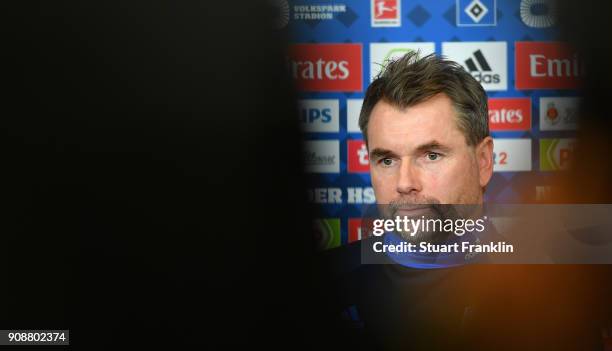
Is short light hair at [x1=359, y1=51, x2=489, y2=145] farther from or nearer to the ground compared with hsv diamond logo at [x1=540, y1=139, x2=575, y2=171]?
farther from the ground

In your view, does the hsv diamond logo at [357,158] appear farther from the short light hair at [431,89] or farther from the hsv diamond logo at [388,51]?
the hsv diamond logo at [388,51]

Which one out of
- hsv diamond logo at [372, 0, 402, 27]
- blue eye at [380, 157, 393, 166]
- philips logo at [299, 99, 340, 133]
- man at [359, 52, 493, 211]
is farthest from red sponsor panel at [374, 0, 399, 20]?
blue eye at [380, 157, 393, 166]

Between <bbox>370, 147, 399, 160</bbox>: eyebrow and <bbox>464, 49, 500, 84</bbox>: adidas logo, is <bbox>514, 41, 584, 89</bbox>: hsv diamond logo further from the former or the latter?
<bbox>370, 147, 399, 160</bbox>: eyebrow

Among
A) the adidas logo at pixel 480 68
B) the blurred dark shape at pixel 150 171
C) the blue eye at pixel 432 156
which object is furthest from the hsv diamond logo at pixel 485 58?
the blurred dark shape at pixel 150 171

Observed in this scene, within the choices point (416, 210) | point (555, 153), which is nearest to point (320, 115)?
point (416, 210)

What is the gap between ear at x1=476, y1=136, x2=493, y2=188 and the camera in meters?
1.09

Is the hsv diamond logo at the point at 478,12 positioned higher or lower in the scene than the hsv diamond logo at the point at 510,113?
higher

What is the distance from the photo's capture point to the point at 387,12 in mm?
1152

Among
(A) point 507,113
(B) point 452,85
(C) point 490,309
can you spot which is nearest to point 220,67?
(B) point 452,85

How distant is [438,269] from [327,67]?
48 centimetres

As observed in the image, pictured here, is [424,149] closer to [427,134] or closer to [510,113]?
[427,134]

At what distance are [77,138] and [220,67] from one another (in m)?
0.34

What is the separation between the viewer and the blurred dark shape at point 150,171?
1131 millimetres

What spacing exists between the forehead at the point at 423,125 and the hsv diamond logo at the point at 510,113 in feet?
0.43
